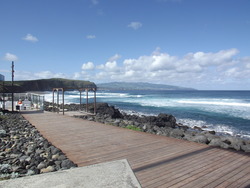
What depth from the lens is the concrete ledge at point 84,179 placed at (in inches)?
72.3

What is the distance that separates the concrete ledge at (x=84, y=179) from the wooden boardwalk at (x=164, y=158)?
1.01 metres

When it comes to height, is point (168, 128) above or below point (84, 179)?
below

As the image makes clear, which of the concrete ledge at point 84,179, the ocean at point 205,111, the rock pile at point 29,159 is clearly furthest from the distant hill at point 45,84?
the concrete ledge at point 84,179

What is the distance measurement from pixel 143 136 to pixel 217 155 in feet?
7.71

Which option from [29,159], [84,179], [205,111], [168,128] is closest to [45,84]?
[205,111]

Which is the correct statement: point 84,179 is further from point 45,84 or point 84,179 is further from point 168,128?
point 45,84

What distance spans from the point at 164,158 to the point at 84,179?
243cm

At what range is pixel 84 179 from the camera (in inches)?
77.9

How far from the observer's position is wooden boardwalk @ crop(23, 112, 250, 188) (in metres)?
3.05

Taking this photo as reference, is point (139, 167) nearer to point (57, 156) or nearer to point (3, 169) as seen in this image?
point (57, 156)

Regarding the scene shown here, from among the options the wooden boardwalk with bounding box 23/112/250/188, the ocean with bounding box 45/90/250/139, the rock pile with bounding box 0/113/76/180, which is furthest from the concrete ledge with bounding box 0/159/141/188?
the ocean with bounding box 45/90/250/139

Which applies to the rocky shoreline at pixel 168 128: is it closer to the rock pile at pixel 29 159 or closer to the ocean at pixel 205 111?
the ocean at pixel 205 111

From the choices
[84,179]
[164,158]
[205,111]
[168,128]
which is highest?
[84,179]

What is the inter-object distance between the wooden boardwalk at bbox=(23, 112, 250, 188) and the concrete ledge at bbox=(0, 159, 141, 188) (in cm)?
101
